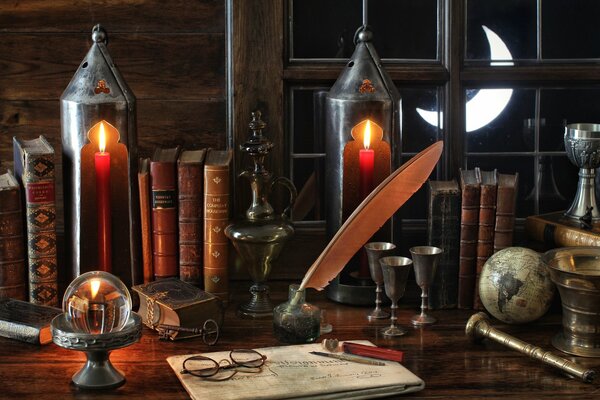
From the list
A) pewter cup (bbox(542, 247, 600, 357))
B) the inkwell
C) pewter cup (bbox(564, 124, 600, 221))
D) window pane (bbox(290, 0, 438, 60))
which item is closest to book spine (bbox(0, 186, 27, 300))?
the inkwell

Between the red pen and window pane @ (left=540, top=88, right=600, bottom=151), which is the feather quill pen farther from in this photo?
window pane @ (left=540, top=88, right=600, bottom=151)

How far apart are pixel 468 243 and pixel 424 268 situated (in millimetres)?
216

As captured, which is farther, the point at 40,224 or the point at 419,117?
the point at 419,117

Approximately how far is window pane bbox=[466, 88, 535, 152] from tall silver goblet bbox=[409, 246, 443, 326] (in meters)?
0.57

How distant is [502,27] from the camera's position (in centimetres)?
274

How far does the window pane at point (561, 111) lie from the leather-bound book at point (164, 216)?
42.9 inches

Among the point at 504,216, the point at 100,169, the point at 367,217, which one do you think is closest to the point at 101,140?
the point at 100,169

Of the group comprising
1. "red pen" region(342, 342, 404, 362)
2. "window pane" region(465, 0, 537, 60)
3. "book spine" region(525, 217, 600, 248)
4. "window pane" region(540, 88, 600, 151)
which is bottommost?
"red pen" region(342, 342, 404, 362)

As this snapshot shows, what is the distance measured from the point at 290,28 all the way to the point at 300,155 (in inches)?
14.2

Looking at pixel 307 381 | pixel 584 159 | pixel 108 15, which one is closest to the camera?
pixel 307 381

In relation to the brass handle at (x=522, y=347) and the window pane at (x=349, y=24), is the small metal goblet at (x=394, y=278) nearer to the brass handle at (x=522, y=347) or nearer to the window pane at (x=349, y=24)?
the brass handle at (x=522, y=347)

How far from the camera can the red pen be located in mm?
2021

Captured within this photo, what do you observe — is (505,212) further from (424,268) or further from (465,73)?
(465,73)

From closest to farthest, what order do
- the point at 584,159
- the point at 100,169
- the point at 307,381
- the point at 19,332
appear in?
the point at 307,381 < the point at 19,332 < the point at 100,169 < the point at 584,159
